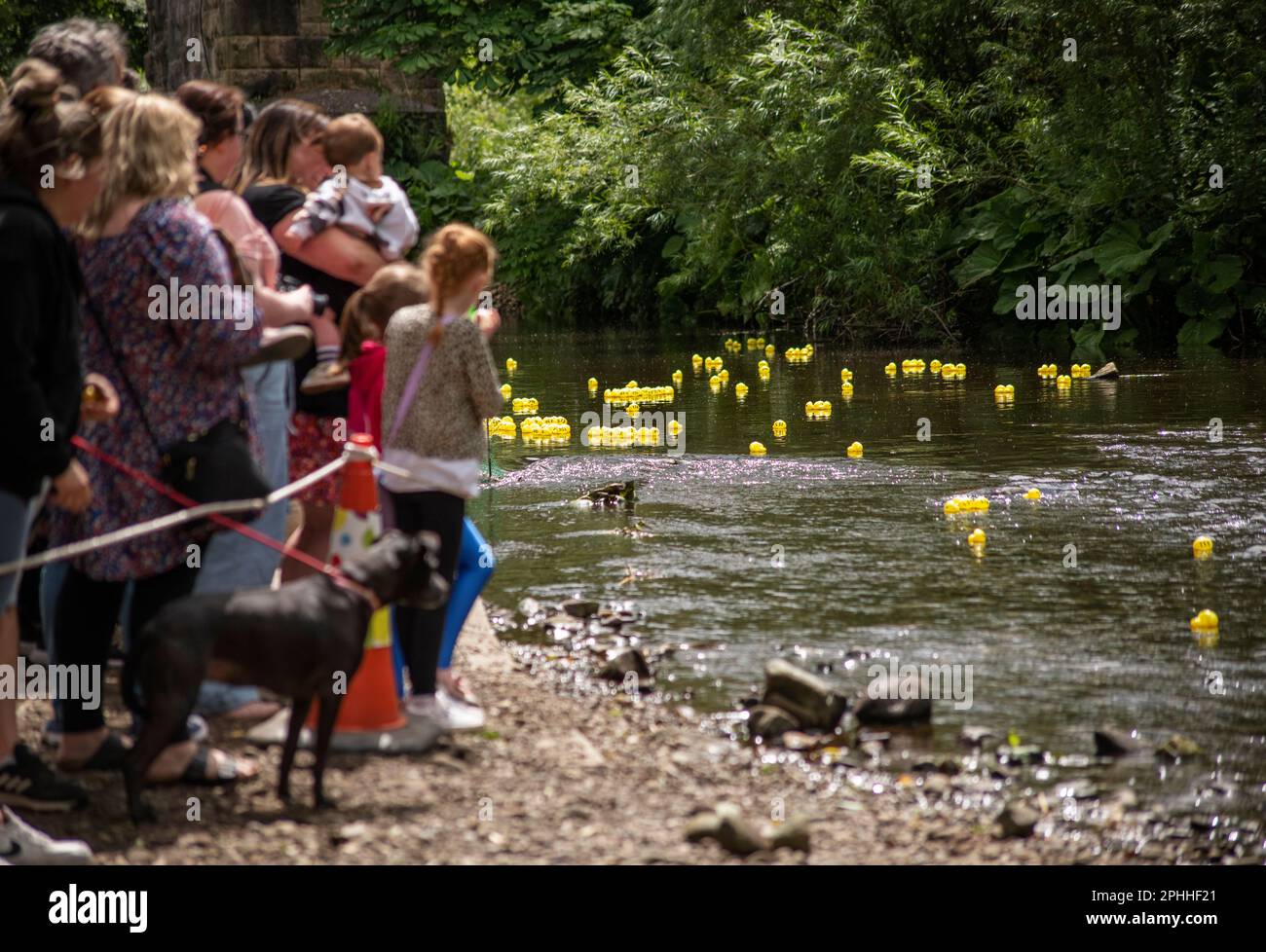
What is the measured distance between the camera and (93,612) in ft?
16.5

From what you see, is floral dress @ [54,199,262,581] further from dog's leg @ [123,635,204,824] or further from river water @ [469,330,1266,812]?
river water @ [469,330,1266,812]

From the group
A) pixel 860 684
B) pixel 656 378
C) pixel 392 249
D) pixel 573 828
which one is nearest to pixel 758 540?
pixel 860 684

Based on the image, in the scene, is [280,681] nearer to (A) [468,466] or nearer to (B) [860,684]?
(A) [468,466]

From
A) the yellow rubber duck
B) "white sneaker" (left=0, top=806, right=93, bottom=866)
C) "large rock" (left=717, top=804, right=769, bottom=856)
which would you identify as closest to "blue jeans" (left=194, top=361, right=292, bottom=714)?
"white sneaker" (left=0, top=806, right=93, bottom=866)

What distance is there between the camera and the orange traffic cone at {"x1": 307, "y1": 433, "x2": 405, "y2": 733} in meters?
5.42

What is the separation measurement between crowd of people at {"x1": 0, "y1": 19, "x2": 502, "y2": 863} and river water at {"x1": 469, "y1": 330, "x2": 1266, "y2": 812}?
5.53 feet

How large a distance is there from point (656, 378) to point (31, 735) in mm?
14794

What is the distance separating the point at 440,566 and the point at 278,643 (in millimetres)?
954

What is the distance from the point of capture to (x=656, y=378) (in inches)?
791

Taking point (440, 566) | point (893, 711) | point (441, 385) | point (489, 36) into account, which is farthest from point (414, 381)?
point (489, 36)

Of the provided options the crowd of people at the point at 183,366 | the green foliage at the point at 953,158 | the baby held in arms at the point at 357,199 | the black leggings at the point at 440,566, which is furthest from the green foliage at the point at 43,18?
the black leggings at the point at 440,566

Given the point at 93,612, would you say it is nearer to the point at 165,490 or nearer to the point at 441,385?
the point at 165,490

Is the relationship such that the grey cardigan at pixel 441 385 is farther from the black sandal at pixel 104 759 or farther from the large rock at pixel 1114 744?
the large rock at pixel 1114 744

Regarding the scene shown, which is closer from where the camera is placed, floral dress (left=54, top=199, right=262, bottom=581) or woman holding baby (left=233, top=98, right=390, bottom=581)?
floral dress (left=54, top=199, right=262, bottom=581)
